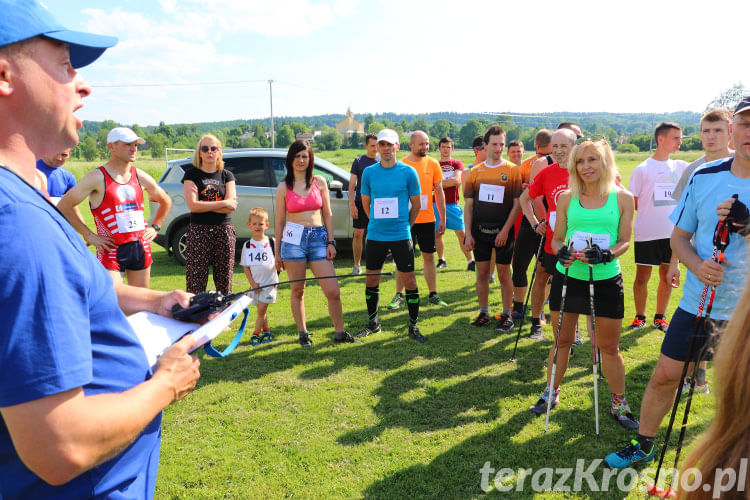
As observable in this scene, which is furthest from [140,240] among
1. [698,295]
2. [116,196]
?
[698,295]

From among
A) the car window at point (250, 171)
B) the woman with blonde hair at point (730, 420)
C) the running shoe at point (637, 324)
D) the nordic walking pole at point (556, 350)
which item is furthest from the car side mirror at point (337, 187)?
the woman with blonde hair at point (730, 420)

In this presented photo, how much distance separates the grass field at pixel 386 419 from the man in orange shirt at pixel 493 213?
0.58 m

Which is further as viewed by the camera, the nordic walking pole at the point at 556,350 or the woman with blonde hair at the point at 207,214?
the woman with blonde hair at the point at 207,214

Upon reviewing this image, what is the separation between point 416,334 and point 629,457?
2.50 metres

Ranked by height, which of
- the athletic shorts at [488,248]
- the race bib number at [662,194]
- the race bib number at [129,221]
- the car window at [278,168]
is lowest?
the athletic shorts at [488,248]

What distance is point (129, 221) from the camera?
4.32m

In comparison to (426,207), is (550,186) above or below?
above

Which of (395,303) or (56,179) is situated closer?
(56,179)

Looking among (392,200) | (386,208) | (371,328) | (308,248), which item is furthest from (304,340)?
(392,200)

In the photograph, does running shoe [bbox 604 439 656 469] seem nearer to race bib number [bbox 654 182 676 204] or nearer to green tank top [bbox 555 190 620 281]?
green tank top [bbox 555 190 620 281]

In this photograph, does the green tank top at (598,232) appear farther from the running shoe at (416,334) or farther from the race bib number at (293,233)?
the race bib number at (293,233)

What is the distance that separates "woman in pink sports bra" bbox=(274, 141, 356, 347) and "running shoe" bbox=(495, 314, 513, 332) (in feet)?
6.37

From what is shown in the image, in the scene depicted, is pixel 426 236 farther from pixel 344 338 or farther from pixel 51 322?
→ pixel 51 322

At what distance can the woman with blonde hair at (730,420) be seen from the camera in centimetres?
91
